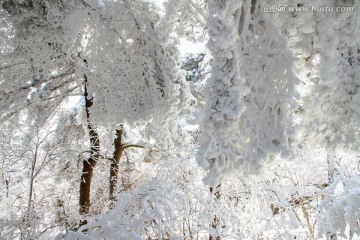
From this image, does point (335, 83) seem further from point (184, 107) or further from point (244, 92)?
point (184, 107)

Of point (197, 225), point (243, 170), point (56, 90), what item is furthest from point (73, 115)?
point (243, 170)

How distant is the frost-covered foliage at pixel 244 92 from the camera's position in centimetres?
321

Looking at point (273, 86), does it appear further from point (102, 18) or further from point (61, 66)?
point (61, 66)

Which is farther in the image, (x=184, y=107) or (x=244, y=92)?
(x=184, y=107)

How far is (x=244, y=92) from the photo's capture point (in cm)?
324

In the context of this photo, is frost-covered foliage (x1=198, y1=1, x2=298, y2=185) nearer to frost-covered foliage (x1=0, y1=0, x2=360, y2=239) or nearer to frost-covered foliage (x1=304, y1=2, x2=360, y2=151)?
frost-covered foliage (x1=0, y1=0, x2=360, y2=239)

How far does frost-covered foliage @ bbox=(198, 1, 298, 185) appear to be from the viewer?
321cm
